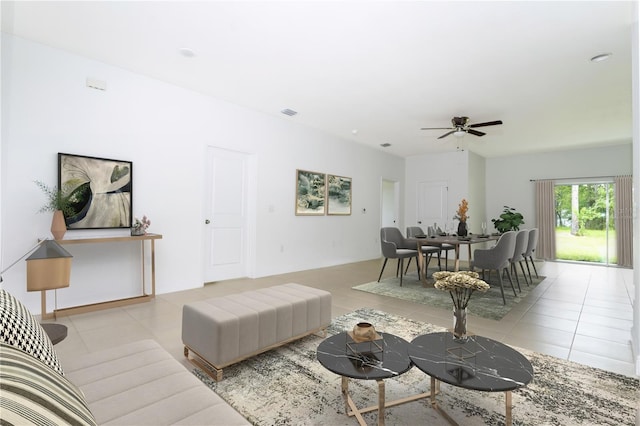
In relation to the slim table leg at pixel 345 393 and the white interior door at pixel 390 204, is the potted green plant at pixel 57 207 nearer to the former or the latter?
the slim table leg at pixel 345 393

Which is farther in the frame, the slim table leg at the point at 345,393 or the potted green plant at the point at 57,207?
the potted green plant at the point at 57,207

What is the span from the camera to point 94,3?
2715 millimetres

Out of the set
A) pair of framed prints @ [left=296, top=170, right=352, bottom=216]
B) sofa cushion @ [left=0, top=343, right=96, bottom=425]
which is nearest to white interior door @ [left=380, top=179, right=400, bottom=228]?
pair of framed prints @ [left=296, top=170, right=352, bottom=216]

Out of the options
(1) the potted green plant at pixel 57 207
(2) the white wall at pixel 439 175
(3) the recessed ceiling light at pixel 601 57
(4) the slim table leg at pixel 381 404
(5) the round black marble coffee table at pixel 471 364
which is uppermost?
(3) the recessed ceiling light at pixel 601 57

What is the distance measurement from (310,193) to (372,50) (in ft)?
11.1

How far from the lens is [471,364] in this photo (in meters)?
1.59

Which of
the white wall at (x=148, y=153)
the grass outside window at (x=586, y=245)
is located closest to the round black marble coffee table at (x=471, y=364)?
the white wall at (x=148, y=153)

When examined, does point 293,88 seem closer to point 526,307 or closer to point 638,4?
point 638,4

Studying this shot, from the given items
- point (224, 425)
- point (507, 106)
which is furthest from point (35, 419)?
point (507, 106)

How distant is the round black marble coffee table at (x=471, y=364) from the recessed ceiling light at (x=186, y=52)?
11.8 ft

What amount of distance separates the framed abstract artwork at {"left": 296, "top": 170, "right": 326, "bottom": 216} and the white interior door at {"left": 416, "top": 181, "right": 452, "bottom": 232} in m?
3.56

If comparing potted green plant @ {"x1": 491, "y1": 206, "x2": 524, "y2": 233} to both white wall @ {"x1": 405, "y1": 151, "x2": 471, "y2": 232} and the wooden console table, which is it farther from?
the wooden console table

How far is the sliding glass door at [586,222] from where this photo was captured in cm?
750

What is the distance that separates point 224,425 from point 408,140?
708 centimetres
